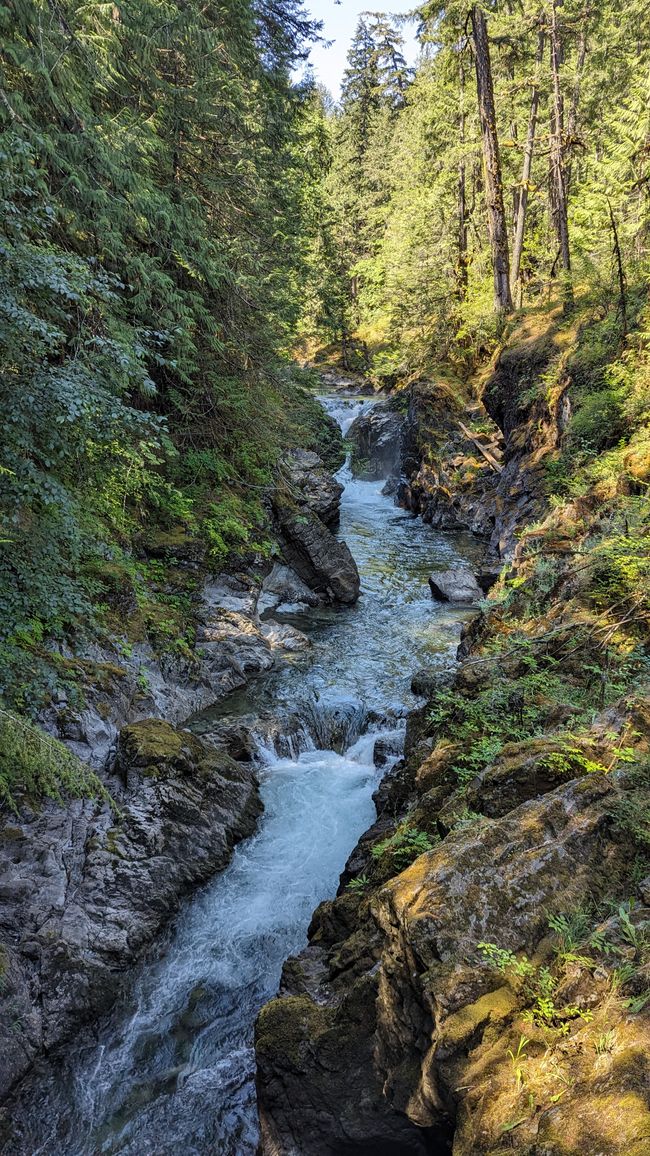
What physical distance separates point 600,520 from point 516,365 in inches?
379

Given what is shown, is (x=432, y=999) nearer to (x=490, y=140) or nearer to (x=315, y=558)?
(x=315, y=558)

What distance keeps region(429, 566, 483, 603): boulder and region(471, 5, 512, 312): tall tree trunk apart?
33.2 ft

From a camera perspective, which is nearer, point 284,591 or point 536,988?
point 536,988

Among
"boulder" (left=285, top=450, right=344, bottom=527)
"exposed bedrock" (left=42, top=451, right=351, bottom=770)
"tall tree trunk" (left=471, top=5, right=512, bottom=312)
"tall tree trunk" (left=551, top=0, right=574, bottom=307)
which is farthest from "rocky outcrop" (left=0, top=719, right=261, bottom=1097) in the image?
"tall tree trunk" (left=471, top=5, right=512, bottom=312)

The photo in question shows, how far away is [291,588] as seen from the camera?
51.0 feet

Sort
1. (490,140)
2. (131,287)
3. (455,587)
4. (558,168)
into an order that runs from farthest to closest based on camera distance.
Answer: (558,168) → (490,140) → (455,587) → (131,287)

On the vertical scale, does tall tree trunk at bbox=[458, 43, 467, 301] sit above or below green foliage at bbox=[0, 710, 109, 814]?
above

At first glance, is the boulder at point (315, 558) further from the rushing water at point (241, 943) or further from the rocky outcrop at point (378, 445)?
the rocky outcrop at point (378, 445)

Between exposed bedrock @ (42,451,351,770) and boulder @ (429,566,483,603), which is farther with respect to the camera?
boulder @ (429,566,483,603)

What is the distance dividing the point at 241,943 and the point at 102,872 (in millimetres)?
1826

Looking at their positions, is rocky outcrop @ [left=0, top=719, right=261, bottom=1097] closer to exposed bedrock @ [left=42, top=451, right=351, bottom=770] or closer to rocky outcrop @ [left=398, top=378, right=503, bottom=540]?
exposed bedrock @ [left=42, top=451, right=351, bottom=770]

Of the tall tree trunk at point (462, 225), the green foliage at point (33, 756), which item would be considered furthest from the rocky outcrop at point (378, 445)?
the green foliage at point (33, 756)

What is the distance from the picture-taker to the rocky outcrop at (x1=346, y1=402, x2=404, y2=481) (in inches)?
1091

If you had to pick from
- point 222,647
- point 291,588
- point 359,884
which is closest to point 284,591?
point 291,588
